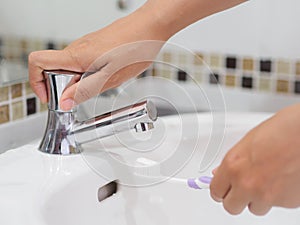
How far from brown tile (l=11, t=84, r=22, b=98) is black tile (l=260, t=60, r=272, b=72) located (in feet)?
1.32

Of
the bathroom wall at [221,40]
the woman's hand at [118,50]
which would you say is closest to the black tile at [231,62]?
the bathroom wall at [221,40]

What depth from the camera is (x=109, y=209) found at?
66cm

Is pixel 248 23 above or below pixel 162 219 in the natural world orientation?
above

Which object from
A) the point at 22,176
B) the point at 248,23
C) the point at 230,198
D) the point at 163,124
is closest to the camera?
the point at 230,198

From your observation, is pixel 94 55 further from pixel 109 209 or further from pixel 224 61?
pixel 224 61

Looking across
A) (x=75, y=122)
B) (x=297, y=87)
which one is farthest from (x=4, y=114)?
(x=297, y=87)

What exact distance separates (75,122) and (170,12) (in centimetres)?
17

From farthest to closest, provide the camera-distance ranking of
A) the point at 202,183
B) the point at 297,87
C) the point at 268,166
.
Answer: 1. the point at 297,87
2. the point at 202,183
3. the point at 268,166

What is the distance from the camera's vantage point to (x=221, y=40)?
3.12 feet

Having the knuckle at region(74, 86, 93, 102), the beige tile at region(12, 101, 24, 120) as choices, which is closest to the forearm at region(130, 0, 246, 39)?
the knuckle at region(74, 86, 93, 102)

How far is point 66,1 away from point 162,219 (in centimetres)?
45

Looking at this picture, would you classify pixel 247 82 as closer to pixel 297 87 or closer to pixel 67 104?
pixel 297 87

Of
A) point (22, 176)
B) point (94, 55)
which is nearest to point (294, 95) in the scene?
point (94, 55)

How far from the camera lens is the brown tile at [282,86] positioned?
3.05 feet
